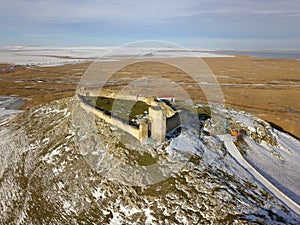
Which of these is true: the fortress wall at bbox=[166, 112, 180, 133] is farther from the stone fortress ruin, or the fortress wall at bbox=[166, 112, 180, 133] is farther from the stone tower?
the stone tower

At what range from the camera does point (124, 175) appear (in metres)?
16.0

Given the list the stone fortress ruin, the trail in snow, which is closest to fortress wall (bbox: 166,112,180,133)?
the stone fortress ruin

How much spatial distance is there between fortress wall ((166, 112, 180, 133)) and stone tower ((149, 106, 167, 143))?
4.97 ft

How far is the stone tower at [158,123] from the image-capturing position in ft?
56.5

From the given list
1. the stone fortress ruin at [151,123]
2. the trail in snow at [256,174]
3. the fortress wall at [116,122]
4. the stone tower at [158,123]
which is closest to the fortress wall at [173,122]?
the stone fortress ruin at [151,123]

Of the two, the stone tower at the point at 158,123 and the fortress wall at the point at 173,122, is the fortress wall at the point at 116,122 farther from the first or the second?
the fortress wall at the point at 173,122

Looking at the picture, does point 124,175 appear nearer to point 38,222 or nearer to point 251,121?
point 38,222

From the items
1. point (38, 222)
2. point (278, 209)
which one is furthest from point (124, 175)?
point (278, 209)

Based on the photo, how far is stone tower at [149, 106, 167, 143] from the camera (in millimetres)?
17219

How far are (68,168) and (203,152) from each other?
9765 millimetres

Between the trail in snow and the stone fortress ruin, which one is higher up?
the stone fortress ruin

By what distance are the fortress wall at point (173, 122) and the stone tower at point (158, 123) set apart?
1.51 meters

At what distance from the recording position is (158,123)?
17.5 m

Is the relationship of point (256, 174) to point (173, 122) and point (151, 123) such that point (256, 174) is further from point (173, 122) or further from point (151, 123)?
point (151, 123)
